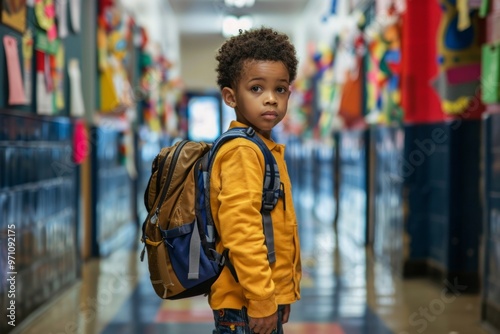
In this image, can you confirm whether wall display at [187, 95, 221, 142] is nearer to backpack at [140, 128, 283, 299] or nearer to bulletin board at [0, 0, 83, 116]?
bulletin board at [0, 0, 83, 116]

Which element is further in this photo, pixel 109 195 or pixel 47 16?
pixel 109 195

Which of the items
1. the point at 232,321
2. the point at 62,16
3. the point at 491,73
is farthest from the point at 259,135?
the point at 62,16

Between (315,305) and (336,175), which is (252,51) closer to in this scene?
(315,305)

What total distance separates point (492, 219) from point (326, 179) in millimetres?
6789

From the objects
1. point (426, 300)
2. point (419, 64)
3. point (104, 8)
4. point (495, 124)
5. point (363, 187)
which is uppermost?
point (104, 8)

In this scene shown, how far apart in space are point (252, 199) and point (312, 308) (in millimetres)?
3276

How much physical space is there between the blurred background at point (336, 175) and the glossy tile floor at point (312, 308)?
2 cm

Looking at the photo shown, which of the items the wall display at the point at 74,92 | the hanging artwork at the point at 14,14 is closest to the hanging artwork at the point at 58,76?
the wall display at the point at 74,92

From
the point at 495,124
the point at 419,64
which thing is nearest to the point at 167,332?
the point at 495,124

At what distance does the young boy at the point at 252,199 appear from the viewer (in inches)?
71.5

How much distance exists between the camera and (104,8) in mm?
7254

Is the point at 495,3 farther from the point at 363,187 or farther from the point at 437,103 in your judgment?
the point at 363,187

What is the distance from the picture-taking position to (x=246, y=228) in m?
1.81

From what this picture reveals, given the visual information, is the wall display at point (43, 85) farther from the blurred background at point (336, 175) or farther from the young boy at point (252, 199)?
the young boy at point (252, 199)
